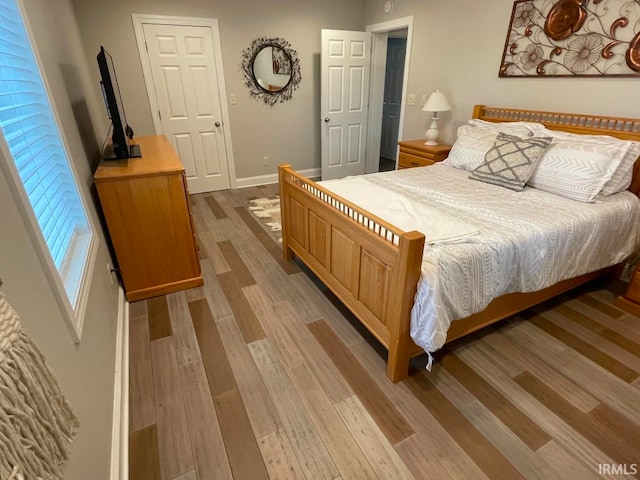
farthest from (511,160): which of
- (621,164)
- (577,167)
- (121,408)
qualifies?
(121,408)

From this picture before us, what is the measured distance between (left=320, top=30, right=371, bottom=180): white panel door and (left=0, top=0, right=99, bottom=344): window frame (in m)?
3.35

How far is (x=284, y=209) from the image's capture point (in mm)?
2807

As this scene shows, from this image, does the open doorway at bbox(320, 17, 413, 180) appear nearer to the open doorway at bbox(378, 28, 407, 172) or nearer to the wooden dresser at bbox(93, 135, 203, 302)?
the open doorway at bbox(378, 28, 407, 172)

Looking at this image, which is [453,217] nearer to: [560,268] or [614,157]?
[560,268]

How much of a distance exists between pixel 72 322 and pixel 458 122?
3824mm

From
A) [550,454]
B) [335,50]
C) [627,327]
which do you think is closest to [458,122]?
[335,50]

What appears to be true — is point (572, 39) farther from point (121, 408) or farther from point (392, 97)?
point (121, 408)

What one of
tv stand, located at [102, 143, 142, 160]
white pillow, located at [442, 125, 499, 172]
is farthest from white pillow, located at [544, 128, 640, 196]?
tv stand, located at [102, 143, 142, 160]

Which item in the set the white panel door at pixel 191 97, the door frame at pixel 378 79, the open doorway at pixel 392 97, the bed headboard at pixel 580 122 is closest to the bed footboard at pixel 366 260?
the bed headboard at pixel 580 122

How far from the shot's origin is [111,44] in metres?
3.59

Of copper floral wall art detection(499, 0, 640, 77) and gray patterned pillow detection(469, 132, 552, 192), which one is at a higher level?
copper floral wall art detection(499, 0, 640, 77)

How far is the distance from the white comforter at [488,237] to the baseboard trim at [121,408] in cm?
134

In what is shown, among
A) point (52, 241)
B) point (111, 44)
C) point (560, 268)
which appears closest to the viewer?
point (52, 241)

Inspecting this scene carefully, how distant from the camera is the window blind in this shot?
123cm
